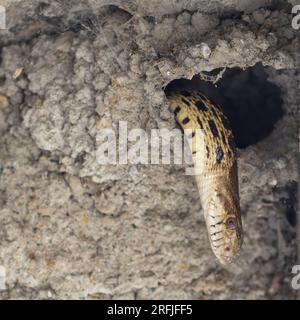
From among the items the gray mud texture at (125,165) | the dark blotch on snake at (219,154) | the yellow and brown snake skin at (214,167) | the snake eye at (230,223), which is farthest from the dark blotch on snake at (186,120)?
the snake eye at (230,223)

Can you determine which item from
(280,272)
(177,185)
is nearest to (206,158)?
(177,185)

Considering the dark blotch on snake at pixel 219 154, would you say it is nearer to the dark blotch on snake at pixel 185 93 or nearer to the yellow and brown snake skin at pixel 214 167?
the yellow and brown snake skin at pixel 214 167

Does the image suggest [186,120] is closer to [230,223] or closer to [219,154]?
[219,154]

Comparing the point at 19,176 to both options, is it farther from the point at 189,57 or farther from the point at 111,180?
the point at 189,57

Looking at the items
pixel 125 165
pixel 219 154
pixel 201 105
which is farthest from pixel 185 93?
pixel 125 165

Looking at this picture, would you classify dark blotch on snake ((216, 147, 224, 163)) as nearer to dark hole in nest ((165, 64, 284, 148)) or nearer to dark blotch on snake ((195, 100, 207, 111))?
dark blotch on snake ((195, 100, 207, 111))
